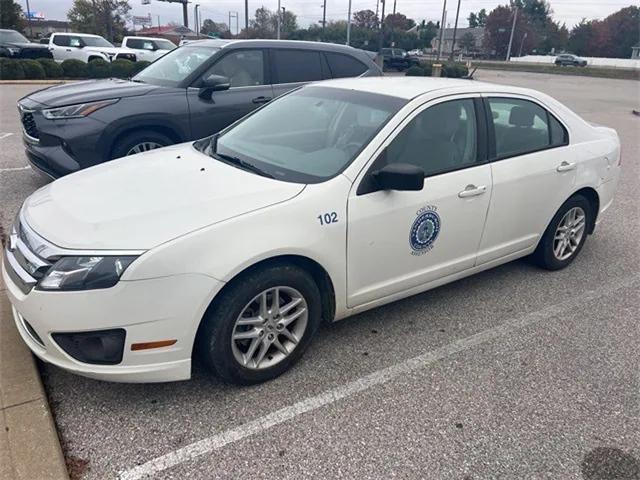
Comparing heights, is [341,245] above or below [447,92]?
below

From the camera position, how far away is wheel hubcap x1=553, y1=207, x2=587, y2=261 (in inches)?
173

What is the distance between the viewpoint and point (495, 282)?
4.27 m

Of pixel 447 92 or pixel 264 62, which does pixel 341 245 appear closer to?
pixel 447 92

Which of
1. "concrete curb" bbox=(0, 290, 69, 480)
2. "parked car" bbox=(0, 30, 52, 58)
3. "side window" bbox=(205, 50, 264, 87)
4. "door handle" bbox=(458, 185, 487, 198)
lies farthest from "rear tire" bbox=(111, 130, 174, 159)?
"parked car" bbox=(0, 30, 52, 58)

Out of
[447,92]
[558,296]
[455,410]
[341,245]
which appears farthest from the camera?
[558,296]

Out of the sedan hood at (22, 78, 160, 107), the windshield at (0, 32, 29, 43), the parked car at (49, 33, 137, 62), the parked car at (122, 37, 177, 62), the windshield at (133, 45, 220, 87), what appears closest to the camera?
the sedan hood at (22, 78, 160, 107)

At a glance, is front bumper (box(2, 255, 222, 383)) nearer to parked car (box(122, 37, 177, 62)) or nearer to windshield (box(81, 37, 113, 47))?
windshield (box(81, 37, 113, 47))

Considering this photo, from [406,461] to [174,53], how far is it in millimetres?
5952

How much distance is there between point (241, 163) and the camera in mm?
3250

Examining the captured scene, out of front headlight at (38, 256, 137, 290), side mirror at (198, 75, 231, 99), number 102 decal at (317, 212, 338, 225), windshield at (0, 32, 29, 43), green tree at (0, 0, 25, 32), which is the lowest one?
front headlight at (38, 256, 137, 290)

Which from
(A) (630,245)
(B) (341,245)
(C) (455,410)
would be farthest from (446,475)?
(A) (630,245)

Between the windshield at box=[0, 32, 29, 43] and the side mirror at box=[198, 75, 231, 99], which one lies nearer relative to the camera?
the side mirror at box=[198, 75, 231, 99]

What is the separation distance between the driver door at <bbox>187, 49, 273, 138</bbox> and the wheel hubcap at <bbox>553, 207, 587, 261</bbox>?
363cm

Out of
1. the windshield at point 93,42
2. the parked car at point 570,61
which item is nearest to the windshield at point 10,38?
the windshield at point 93,42
